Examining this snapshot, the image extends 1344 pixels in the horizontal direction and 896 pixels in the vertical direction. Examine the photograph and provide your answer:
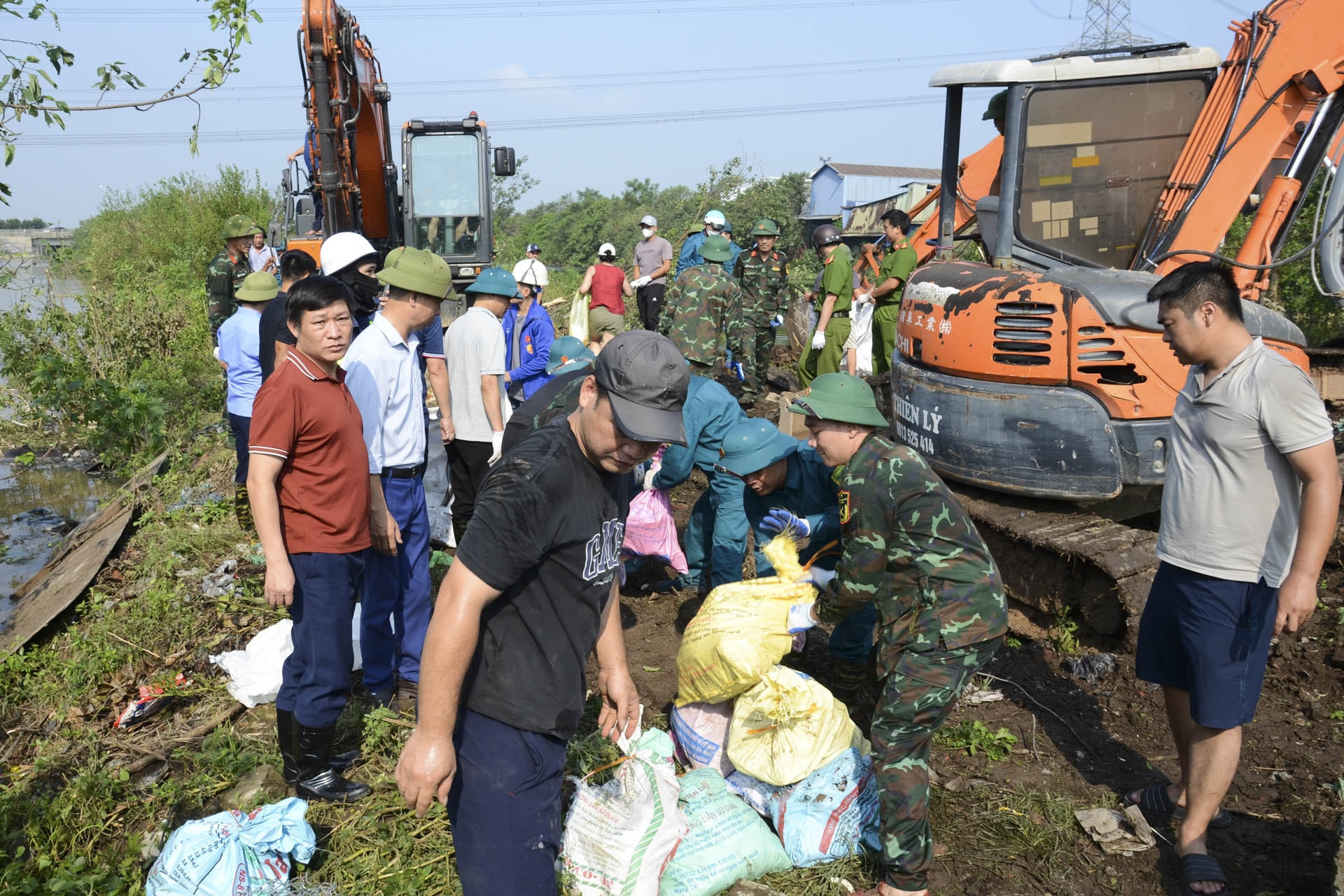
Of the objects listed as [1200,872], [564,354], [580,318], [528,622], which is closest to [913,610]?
[1200,872]

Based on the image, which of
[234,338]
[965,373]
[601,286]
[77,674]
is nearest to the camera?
[77,674]

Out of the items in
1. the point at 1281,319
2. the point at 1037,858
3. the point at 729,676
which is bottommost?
the point at 1037,858

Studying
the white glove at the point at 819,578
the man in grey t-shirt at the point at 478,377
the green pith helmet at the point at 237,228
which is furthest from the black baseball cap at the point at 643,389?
the green pith helmet at the point at 237,228

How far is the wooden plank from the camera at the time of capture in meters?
5.39

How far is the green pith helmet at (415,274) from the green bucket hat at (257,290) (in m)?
2.14

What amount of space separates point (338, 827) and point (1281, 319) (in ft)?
15.8

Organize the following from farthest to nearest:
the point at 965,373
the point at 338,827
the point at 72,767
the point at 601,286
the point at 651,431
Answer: the point at 601,286
the point at 965,373
the point at 72,767
the point at 338,827
the point at 651,431

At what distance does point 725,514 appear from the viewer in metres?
4.70

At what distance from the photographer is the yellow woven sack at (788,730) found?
3.32m

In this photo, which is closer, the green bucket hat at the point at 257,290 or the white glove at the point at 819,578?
the white glove at the point at 819,578

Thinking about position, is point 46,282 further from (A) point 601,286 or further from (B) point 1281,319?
(B) point 1281,319

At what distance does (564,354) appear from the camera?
5969mm

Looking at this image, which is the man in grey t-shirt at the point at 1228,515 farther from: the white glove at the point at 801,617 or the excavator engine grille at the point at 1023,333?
the excavator engine grille at the point at 1023,333

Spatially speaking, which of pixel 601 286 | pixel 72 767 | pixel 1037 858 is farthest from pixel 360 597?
pixel 601 286
